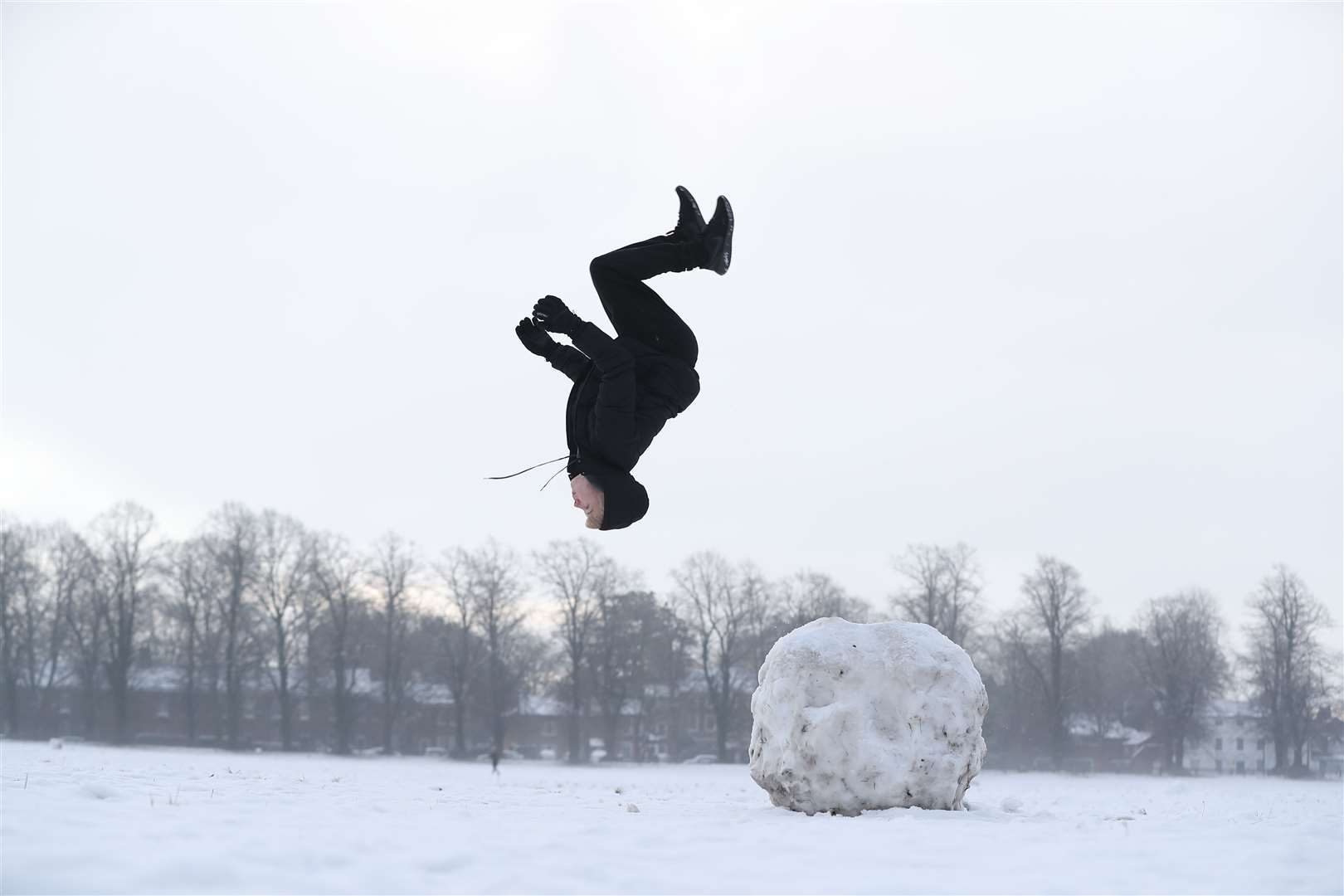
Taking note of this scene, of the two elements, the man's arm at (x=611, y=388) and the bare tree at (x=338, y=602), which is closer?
the man's arm at (x=611, y=388)

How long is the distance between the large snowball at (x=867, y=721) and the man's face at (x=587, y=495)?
24.2 feet

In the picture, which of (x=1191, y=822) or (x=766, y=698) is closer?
(x=1191, y=822)

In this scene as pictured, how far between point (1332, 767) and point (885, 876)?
2570 inches

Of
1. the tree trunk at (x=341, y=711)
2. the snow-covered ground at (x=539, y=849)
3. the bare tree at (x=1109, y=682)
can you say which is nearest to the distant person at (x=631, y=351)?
the snow-covered ground at (x=539, y=849)

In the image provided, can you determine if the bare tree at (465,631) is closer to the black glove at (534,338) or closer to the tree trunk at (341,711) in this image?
the tree trunk at (341,711)

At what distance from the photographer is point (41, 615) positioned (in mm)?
60219

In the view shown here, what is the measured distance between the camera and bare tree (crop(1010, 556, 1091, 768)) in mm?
56000

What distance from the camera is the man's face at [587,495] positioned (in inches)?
233

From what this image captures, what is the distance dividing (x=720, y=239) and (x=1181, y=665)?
206 ft

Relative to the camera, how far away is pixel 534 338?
6.11 metres

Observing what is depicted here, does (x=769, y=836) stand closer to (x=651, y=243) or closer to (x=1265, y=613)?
(x=651, y=243)

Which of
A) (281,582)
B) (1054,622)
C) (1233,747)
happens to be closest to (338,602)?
(281,582)

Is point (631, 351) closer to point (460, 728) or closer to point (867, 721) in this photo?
point (867, 721)

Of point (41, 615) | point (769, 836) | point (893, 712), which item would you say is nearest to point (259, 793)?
point (769, 836)
